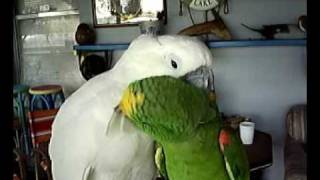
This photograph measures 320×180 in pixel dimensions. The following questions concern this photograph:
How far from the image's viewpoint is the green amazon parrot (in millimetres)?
249

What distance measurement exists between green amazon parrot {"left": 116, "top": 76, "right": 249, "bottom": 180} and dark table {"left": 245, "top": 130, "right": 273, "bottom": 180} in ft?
1.89

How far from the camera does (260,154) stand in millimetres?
1000

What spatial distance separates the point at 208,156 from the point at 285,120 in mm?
1093

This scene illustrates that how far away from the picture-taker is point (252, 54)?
142 centimetres

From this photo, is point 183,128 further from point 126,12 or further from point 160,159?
point 126,12

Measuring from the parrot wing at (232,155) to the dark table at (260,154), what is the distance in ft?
1.81

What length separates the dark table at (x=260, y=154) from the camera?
0.93 m

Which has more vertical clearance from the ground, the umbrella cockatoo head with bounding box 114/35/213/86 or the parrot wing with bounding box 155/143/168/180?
the umbrella cockatoo head with bounding box 114/35/213/86

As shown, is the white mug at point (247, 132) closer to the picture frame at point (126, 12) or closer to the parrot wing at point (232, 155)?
the picture frame at point (126, 12)

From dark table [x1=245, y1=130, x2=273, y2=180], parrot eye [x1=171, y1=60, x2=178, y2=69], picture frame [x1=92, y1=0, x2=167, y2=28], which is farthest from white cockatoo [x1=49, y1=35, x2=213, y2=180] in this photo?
picture frame [x1=92, y1=0, x2=167, y2=28]

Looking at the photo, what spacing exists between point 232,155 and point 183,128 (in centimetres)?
9

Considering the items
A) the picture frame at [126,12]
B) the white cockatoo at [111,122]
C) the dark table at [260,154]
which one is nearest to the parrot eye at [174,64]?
the white cockatoo at [111,122]

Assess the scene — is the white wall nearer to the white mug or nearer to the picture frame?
the picture frame
